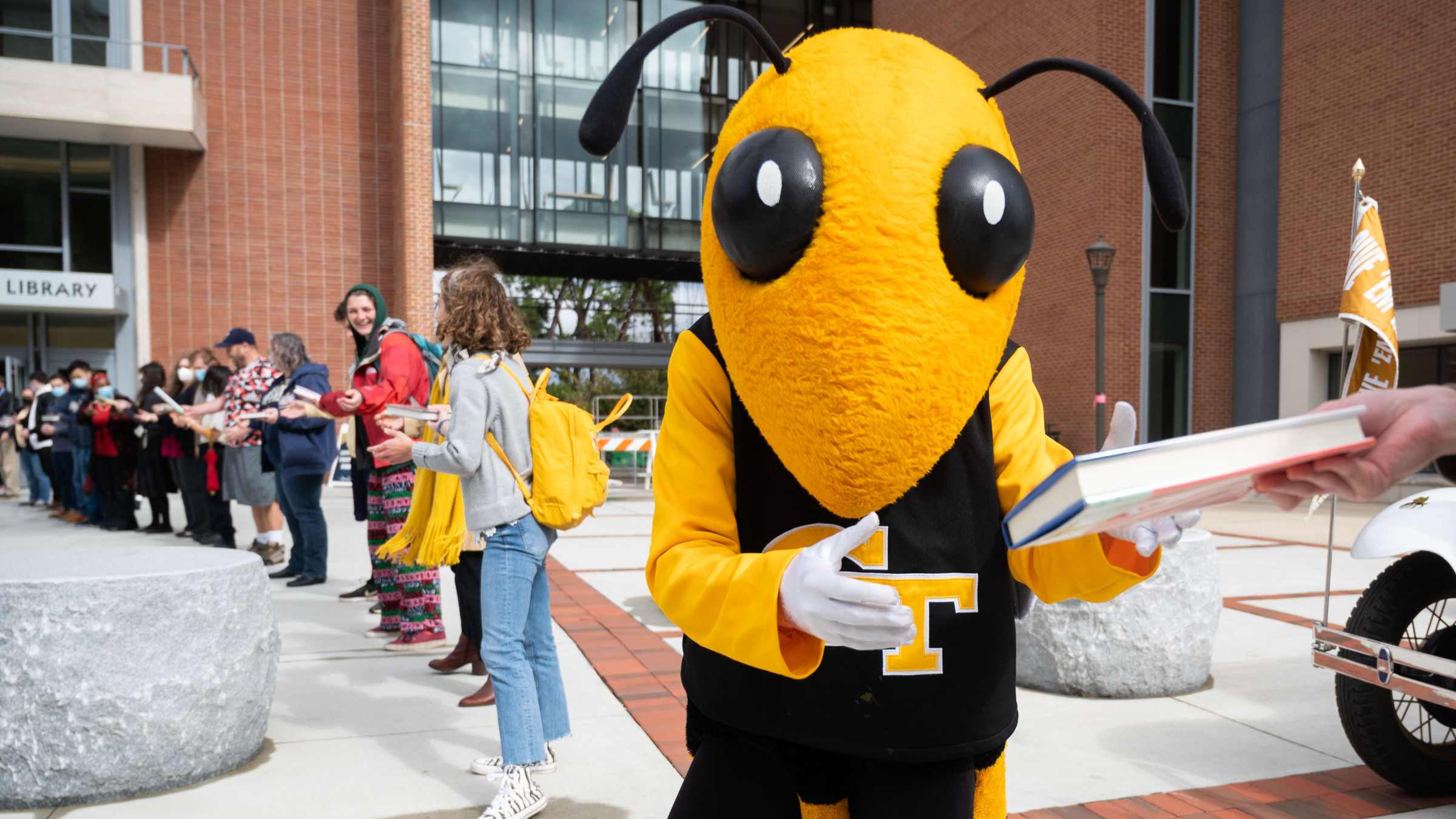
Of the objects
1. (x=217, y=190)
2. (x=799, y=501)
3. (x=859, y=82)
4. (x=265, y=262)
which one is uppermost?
(x=217, y=190)

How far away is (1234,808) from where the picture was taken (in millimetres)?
3156

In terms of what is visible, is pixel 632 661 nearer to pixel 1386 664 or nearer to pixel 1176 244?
pixel 1386 664

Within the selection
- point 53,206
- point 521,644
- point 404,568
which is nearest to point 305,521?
point 404,568

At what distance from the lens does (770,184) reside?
51.5 inches

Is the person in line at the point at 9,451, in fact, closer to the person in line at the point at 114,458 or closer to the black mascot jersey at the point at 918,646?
the person in line at the point at 114,458

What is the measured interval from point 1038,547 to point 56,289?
815 inches

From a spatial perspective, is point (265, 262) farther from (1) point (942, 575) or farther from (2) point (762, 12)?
(1) point (942, 575)

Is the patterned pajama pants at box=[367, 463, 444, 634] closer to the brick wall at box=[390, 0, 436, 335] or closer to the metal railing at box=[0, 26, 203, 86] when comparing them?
the brick wall at box=[390, 0, 436, 335]

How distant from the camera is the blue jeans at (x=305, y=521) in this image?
6691 millimetres

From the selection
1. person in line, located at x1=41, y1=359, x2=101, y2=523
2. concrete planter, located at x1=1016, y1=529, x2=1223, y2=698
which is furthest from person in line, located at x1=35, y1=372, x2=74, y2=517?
concrete planter, located at x1=1016, y1=529, x2=1223, y2=698

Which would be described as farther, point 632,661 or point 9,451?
point 9,451

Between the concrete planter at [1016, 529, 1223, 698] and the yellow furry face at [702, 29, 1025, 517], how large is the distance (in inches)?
127

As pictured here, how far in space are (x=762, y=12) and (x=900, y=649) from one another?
87.9 ft

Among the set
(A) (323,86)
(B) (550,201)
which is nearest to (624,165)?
(B) (550,201)
